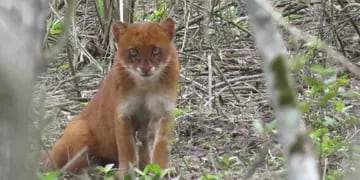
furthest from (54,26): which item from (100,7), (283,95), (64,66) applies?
(283,95)

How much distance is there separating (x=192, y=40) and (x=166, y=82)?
300 centimetres

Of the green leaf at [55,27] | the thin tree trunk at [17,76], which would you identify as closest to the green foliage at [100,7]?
the green leaf at [55,27]

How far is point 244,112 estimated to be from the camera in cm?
861

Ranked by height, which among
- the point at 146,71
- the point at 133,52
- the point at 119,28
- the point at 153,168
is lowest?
the point at 153,168

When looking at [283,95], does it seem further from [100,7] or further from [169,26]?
[100,7]

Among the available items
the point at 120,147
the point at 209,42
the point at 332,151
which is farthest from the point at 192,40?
the point at 332,151

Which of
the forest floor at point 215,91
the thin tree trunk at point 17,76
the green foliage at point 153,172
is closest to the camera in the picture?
the thin tree trunk at point 17,76

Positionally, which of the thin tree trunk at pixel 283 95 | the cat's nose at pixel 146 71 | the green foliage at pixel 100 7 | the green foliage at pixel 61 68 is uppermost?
the thin tree trunk at pixel 283 95

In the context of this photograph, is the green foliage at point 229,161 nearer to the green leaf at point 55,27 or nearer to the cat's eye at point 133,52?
the cat's eye at point 133,52

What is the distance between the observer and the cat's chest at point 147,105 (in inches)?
269

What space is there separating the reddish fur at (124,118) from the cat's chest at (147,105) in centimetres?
3

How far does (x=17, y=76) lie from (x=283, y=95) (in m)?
0.59

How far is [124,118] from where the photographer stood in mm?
6855

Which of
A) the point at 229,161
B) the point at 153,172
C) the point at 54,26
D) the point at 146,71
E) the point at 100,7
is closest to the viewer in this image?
the point at 153,172
